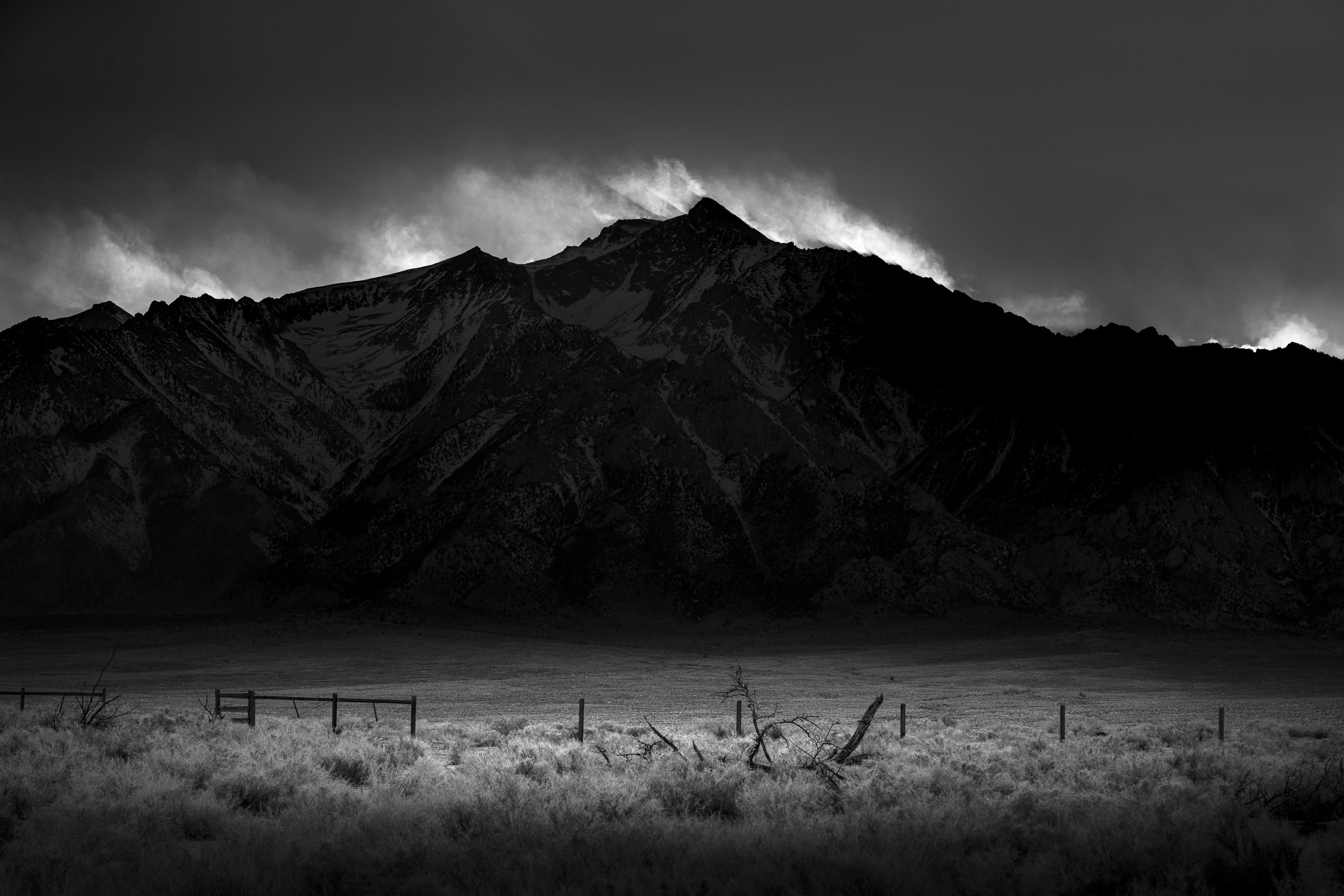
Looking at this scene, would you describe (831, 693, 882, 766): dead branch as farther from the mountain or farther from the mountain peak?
Result: the mountain peak

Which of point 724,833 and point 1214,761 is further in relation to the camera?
point 1214,761

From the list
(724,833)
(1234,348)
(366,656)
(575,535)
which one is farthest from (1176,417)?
(724,833)

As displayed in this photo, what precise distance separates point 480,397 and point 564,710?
128 meters

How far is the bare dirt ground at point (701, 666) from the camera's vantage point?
45.4 meters

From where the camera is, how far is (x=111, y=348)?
158250mm

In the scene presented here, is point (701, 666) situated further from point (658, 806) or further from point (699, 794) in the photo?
point (658, 806)

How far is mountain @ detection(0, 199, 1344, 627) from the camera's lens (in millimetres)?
125812

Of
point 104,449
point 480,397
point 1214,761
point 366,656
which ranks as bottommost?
point 366,656

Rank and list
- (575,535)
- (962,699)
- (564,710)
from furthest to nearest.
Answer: (575,535) < (962,699) < (564,710)

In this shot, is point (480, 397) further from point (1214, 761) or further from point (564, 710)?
point (1214, 761)

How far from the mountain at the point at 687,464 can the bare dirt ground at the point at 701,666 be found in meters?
12.1

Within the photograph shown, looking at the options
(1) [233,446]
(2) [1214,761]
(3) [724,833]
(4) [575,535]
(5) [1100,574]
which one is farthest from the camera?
(1) [233,446]

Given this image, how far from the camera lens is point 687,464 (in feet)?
479

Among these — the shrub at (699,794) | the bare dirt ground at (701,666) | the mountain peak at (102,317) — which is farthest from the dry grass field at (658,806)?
the mountain peak at (102,317)
